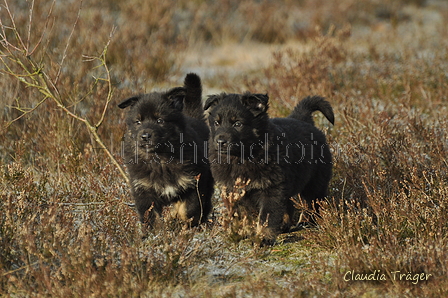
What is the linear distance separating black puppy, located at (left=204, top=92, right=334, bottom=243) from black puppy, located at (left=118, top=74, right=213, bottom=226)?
0.87 feet

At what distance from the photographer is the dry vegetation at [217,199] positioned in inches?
124

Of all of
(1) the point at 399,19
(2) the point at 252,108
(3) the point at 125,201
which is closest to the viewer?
(2) the point at 252,108

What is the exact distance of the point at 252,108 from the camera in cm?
414

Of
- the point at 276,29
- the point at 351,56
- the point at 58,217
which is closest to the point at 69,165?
the point at 58,217

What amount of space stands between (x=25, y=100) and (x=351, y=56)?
5686mm

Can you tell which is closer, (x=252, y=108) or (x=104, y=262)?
(x=104, y=262)

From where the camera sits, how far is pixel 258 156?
4.07 meters

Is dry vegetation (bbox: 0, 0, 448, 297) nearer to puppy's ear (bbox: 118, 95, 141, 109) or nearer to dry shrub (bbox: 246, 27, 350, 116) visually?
dry shrub (bbox: 246, 27, 350, 116)

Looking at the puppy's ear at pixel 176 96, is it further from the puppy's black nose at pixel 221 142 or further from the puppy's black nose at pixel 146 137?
the puppy's black nose at pixel 221 142

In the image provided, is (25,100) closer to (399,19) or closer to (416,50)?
(416,50)

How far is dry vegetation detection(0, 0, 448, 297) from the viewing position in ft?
10.4

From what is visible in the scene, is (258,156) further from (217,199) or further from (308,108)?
(217,199)

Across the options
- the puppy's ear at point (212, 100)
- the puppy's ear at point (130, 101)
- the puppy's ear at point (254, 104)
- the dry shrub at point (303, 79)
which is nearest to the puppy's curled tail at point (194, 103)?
the puppy's ear at point (130, 101)

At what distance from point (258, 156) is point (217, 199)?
1.17 metres
